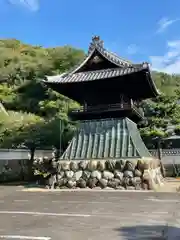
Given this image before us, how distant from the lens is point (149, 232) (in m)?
5.75

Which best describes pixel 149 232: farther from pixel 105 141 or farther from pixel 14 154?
pixel 14 154

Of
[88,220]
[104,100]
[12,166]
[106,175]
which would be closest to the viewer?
[88,220]

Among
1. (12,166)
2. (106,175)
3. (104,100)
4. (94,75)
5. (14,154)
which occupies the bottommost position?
(106,175)

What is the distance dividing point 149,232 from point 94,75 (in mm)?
11758

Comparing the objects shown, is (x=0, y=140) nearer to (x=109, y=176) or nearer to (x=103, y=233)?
(x=109, y=176)

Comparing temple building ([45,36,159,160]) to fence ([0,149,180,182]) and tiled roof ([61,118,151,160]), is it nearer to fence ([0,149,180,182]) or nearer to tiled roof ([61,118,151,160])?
tiled roof ([61,118,151,160])

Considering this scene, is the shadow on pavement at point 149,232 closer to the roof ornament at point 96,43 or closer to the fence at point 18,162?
the roof ornament at point 96,43

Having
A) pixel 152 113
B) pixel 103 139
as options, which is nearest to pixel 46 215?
pixel 103 139

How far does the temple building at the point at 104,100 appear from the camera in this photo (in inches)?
626

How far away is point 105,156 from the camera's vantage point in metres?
15.8

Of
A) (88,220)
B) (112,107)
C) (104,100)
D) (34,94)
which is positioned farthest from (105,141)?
(34,94)

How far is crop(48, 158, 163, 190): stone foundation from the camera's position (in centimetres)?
1470

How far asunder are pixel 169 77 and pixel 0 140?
22.9 metres

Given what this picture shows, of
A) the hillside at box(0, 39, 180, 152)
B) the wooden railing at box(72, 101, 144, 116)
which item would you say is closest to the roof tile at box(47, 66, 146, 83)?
the wooden railing at box(72, 101, 144, 116)
